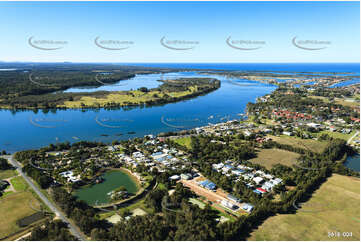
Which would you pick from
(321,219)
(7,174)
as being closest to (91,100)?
(7,174)

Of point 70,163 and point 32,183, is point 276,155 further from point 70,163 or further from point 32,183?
point 32,183

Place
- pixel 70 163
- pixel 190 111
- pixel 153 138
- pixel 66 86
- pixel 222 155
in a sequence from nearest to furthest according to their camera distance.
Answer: pixel 70 163, pixel 222 155, pixel 153 138, pixel 190 111, pixel 66 86

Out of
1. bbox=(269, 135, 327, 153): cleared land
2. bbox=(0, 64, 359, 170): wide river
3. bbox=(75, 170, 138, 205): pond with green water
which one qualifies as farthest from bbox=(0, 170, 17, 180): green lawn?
bbox=(269, 135, 327, 153): cleared land

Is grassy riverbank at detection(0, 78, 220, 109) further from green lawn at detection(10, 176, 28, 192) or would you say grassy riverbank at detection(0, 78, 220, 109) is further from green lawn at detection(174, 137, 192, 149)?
green lawn at detection(10, 176, 28, 192)

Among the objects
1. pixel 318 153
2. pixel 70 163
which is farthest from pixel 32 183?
pixel 318 153

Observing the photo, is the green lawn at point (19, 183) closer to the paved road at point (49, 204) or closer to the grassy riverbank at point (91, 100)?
the paved road at point (49, 204)

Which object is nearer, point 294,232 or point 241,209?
point 294,232
